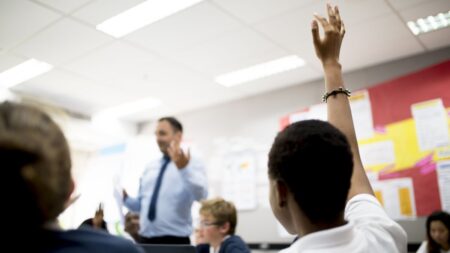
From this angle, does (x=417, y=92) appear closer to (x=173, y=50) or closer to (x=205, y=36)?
(x=205, y=36)

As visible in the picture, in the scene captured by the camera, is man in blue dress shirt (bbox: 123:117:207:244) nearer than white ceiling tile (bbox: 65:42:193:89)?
Yes

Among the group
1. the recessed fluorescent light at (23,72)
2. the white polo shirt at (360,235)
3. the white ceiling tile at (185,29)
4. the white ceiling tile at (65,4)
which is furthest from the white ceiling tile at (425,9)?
the recessed fluorescent light at (23,72)

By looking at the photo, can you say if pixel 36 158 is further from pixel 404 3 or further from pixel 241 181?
pixel 241 181

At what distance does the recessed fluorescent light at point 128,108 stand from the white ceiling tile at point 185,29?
1.59m

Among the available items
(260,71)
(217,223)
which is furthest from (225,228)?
(260,71)

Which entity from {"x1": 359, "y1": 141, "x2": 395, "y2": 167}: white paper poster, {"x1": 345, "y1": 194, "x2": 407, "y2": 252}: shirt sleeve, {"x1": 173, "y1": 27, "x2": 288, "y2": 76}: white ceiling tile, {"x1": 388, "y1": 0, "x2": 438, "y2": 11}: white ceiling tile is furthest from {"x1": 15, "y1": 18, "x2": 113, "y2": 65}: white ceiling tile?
{"x1": 345, "y1": 194, "x2": 407, "y2": 252}: shirt sleeve

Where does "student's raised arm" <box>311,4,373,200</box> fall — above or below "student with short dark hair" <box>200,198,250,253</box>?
above

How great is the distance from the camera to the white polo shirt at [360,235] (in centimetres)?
68

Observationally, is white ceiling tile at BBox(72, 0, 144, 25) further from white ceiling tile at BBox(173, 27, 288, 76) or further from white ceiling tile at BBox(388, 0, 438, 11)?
white ceiling tile at BBox(388, 0, 438, 11)

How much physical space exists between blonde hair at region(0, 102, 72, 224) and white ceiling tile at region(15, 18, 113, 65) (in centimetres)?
279

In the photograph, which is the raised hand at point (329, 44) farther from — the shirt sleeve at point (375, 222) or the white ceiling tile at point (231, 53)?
the white ceiling tile at point (231, 53)

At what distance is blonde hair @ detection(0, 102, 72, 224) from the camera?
0.52m

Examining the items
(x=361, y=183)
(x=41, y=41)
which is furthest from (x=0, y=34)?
(x=361, y=183)

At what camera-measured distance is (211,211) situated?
7.74ft
